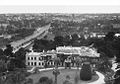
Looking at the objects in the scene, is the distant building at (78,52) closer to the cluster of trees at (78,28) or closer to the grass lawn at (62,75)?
the grass lawn at (62,75)

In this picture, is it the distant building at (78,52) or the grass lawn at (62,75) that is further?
the distant building at (78,52)

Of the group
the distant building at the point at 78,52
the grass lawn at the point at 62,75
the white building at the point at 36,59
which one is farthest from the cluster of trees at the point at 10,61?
the distant building at the point at 78,52

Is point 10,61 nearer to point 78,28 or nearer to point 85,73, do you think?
point 85,73

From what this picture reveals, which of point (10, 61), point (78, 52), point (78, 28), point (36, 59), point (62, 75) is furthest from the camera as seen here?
point (78, 28)

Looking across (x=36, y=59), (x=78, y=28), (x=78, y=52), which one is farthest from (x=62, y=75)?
(x=78, y=28)

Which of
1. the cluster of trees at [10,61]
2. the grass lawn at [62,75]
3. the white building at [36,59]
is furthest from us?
the white building at [36,59]

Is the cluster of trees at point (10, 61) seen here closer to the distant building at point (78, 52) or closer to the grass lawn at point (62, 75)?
the grass lawn at point (62, 75)

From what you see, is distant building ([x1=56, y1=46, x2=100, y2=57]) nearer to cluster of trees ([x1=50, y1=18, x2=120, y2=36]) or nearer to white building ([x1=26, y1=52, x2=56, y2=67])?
white building ([x1=26, y1=52, x2=56, y2=67])

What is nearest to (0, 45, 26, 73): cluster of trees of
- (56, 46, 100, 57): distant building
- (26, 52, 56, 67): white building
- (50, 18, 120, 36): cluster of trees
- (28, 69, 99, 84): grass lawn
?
(26, 52, 56, 67): white building

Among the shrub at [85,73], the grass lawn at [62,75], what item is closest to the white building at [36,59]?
the grass lawn at [62,75]

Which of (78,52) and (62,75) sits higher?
(78,52)

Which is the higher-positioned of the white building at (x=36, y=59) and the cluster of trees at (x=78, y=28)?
the cluster of trees at (x=78, y=28)

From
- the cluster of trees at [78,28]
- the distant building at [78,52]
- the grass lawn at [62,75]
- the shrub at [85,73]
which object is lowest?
the grass lawn at [62,75]

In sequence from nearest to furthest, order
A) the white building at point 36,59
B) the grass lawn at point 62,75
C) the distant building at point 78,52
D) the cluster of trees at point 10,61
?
the grass lawn at point 62,75, the cluster of trees at point 10,61, the white building at point 36,59, the distant building at point 78,52
